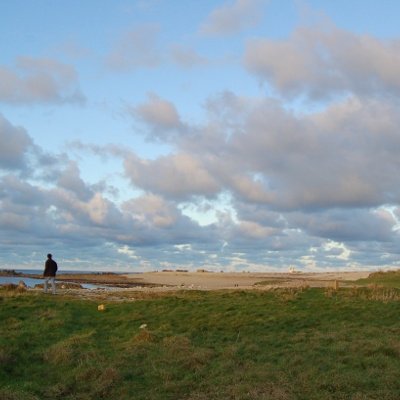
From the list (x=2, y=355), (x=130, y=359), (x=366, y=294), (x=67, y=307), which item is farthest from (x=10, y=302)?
(x=366, y=294)

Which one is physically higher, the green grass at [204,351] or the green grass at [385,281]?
the green grass at [385,281]

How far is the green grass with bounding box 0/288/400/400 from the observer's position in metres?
13.1

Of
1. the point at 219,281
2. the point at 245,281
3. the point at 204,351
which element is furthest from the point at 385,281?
the point at 245,281

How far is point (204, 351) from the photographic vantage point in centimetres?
1584

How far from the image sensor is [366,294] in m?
28.5

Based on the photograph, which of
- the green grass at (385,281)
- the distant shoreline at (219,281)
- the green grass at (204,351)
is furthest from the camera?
the distant shoreline at (219,281)

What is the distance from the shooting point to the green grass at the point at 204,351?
13.1m

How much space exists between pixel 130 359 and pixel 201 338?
12.0 ft

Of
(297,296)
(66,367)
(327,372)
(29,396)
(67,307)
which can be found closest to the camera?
(29,396)

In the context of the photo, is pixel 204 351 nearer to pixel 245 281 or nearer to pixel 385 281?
pixel 385 281

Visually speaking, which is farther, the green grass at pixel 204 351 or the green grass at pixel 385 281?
the green grass at pixel 385 281

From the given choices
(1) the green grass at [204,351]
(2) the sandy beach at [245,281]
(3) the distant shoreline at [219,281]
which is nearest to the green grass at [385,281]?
(3) the distant shoreline at [219,281]

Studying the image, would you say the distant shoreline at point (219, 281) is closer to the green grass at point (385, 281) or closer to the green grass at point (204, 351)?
the green grass at point (385, 281)

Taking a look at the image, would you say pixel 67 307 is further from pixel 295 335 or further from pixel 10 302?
pixel 295 335
